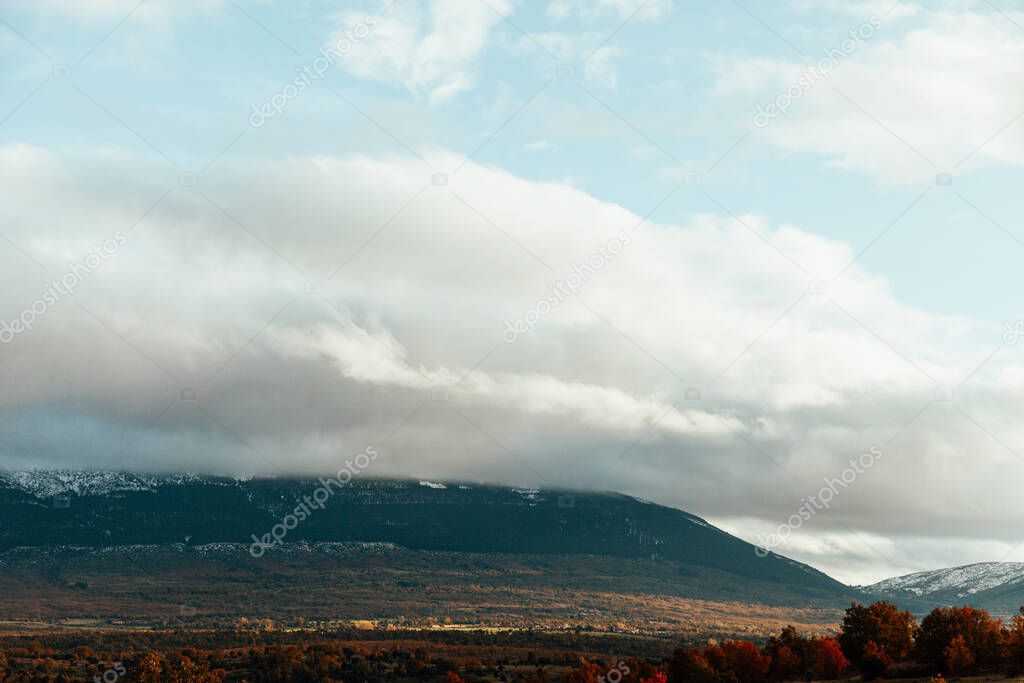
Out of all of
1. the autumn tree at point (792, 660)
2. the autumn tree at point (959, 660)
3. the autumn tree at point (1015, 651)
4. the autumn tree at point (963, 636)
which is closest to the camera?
the autumn tree at point (1015, 651)

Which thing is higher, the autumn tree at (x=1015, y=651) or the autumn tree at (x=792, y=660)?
the autumn tree at (x=1015, y=651)

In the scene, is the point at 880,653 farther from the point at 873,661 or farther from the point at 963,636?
the point at 963,636

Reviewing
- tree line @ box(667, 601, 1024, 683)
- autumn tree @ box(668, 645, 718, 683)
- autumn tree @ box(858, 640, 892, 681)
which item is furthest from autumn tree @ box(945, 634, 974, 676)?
autumn tree @ box(668, 645, 718, 683)

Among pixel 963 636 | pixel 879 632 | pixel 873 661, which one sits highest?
pixel 963 636

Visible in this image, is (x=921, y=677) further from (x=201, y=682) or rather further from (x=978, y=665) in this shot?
(x=201, y=682)

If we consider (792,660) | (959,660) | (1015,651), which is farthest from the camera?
(792,660)

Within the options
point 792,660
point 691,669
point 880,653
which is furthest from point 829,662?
point 691,669

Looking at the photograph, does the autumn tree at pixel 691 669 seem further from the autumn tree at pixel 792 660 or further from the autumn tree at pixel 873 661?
the autumn tree at pixel 873 661

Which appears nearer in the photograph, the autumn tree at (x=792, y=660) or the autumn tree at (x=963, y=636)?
the autumn tree at (x=963, y=636)

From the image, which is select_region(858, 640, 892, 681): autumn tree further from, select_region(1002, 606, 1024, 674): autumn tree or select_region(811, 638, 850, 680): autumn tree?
select_region(1002, 606, 1024, 674): autumn tree

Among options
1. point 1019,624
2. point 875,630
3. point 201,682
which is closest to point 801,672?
point 875,630

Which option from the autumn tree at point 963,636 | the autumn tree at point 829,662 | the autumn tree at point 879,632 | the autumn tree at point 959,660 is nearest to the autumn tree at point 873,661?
the autumn tree at point 879,632

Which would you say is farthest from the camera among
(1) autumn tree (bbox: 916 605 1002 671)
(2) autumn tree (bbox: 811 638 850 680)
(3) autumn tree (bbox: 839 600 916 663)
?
(3) autumn tree (bbox: 839 600 916 663)

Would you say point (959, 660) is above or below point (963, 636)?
below
